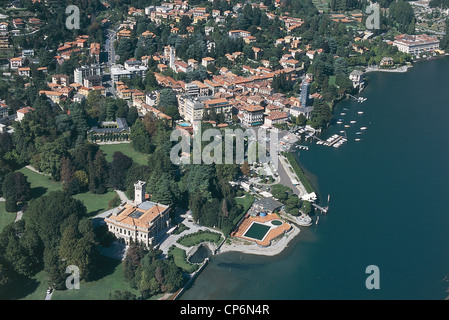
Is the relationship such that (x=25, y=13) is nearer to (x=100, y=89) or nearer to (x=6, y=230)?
(x=100, y=89)

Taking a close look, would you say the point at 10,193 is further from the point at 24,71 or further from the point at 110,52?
the point at 110,52

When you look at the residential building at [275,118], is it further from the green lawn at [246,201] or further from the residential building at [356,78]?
A: the residential building at [356,78]

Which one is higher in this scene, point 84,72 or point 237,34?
point 237,34

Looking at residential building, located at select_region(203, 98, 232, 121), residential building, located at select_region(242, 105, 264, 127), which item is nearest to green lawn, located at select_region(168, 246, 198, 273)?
residential building, located at select_region(203, 98, 232, 121)

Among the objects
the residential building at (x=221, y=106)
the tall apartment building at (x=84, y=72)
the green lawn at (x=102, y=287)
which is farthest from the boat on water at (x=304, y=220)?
the tall apartment building at (x=84, y=72)

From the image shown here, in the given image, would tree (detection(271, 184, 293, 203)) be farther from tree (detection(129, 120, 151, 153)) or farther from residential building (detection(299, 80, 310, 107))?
residential building (detection(299, 80, 310, 107))

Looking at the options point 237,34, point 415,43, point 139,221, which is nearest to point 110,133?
point 139,221

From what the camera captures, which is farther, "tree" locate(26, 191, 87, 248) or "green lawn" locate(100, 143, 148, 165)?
"green lawn" locate(100, 143, 148, 165)
